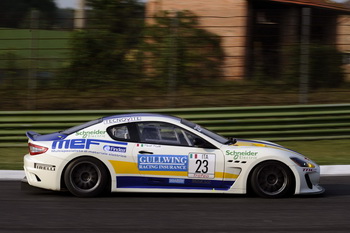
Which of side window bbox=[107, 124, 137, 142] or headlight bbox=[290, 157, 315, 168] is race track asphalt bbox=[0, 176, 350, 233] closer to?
headlight bbox=[290, 157, 315, 168]

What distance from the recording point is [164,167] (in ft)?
25.1

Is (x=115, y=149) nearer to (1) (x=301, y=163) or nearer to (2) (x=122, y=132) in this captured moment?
(2) (x=122, y=132)

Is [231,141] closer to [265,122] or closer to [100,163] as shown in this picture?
[100,163]

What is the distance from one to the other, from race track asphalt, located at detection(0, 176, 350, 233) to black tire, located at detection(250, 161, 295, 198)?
0.41 feet

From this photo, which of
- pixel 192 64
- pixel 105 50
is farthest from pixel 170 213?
pixel 105 50

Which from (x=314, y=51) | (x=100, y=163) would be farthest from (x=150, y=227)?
(x=314, y=51)

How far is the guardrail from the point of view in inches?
487

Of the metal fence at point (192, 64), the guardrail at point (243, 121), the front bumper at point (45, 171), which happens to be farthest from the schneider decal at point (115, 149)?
the metal fence at point (192, 64)

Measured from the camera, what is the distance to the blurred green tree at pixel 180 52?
42.4 ft

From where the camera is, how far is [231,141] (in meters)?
8.20

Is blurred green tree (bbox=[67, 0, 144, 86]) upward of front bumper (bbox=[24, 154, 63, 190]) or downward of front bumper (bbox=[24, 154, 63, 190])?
upward

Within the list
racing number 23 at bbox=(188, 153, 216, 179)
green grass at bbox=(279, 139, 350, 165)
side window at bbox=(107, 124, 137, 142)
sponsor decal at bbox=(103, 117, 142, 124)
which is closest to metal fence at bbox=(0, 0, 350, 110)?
green grass at bbox=(279, 139, 350, 165)

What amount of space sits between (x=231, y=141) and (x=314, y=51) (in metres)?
5.71

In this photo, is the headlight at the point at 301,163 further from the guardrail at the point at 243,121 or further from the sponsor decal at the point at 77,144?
the guardrail at the point at 243,121
